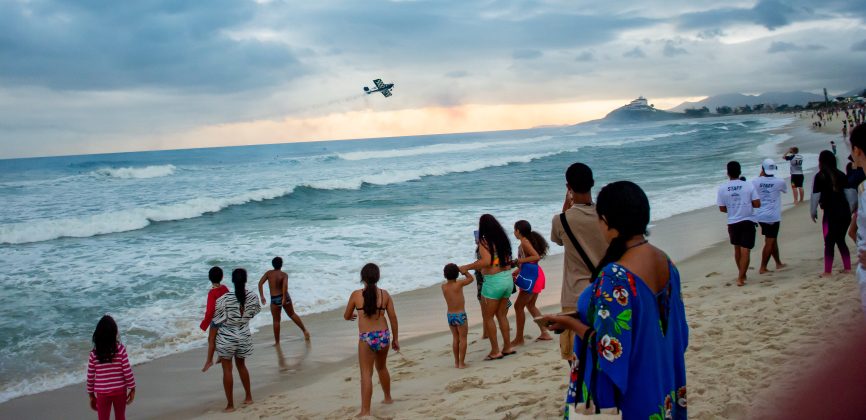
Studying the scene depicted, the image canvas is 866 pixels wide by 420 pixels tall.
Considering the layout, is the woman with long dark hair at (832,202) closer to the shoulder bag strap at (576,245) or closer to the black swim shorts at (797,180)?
the shoulder bag strap at (576,245)

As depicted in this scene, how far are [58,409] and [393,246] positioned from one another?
9.88 m

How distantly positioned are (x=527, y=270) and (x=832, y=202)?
388 centimetres

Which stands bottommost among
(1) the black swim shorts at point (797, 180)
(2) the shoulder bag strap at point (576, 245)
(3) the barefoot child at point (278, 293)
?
(3) the barefoot child at point (278, 293)

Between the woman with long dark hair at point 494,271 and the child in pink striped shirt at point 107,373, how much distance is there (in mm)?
3215

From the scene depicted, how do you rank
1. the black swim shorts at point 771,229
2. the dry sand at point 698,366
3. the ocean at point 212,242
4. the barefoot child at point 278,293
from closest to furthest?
the dry sand at point 698,366, the black swim shorts at point 771,229, the barefoot child at point 278,293, the ocean at point 212,242

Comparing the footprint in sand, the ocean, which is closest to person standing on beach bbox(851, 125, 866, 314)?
the footprint in sand

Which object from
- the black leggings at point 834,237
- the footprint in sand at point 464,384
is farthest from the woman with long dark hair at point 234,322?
the black leggings at point 834,237

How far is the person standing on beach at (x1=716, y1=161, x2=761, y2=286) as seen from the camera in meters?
8.32

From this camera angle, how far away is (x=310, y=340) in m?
9.52

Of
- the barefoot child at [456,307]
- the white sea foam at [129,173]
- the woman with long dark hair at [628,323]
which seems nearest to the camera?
the woman with long dark hair at [628,323]

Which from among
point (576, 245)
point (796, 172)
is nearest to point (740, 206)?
point (576, 245)

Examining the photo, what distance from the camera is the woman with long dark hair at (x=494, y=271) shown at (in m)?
6.79

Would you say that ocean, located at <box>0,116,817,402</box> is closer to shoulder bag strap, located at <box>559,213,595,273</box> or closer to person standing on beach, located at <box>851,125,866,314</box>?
shoulder bag strap, located at <box>559,213,595,273</box>

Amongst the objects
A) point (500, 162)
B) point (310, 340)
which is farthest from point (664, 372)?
point (500, 162)
